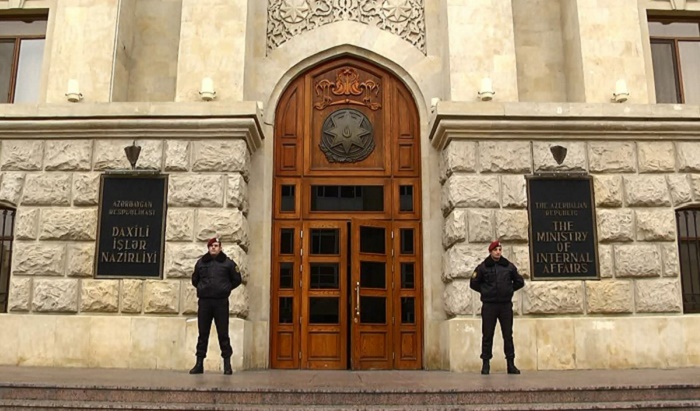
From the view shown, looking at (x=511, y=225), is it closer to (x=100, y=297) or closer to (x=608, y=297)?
(x=608, y=297)

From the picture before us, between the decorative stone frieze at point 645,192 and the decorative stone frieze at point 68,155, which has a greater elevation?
the decorative stone frieze at point 68,155

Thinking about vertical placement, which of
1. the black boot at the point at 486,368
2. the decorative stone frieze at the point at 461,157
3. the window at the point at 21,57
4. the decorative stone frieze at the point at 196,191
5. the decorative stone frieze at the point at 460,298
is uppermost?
the window at the point at 21,57

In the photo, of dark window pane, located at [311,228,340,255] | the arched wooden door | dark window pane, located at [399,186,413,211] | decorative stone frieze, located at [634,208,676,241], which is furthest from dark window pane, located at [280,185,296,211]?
decorative stone frieze, located at [634,208,676,241]

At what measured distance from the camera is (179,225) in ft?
39.0

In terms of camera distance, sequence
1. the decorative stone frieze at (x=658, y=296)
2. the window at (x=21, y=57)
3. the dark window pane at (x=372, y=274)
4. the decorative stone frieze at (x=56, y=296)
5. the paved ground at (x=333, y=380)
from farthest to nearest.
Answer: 1. the window at (x=21, y=57)
2. the dark window pane at (x=372, y=274)
3. the decorative stone frieze at (x=658, y=296)
4. the decorative stone frieze at (x=56, y=296)
5. the paved ground at (x=333, y=380)

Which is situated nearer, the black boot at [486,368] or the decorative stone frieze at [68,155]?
the black boot at [486,368]

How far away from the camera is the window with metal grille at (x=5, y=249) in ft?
39.9

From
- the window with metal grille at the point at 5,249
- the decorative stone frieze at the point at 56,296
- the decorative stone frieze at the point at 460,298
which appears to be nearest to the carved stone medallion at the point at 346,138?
the decorative stone frieze at the point at 460,298

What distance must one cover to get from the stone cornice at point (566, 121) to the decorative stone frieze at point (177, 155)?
465 centimetres

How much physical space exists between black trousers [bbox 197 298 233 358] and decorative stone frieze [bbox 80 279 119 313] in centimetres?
235

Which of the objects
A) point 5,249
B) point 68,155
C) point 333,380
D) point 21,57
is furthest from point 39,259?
point 333,380

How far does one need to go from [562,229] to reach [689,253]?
8.23 feet

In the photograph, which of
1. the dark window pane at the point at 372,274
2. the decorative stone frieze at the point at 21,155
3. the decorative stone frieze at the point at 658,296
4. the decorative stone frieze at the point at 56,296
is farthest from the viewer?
the dark window pane at the point at 372,274

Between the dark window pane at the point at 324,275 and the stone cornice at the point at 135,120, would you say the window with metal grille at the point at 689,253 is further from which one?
the stone cornice at the point at 135,120
